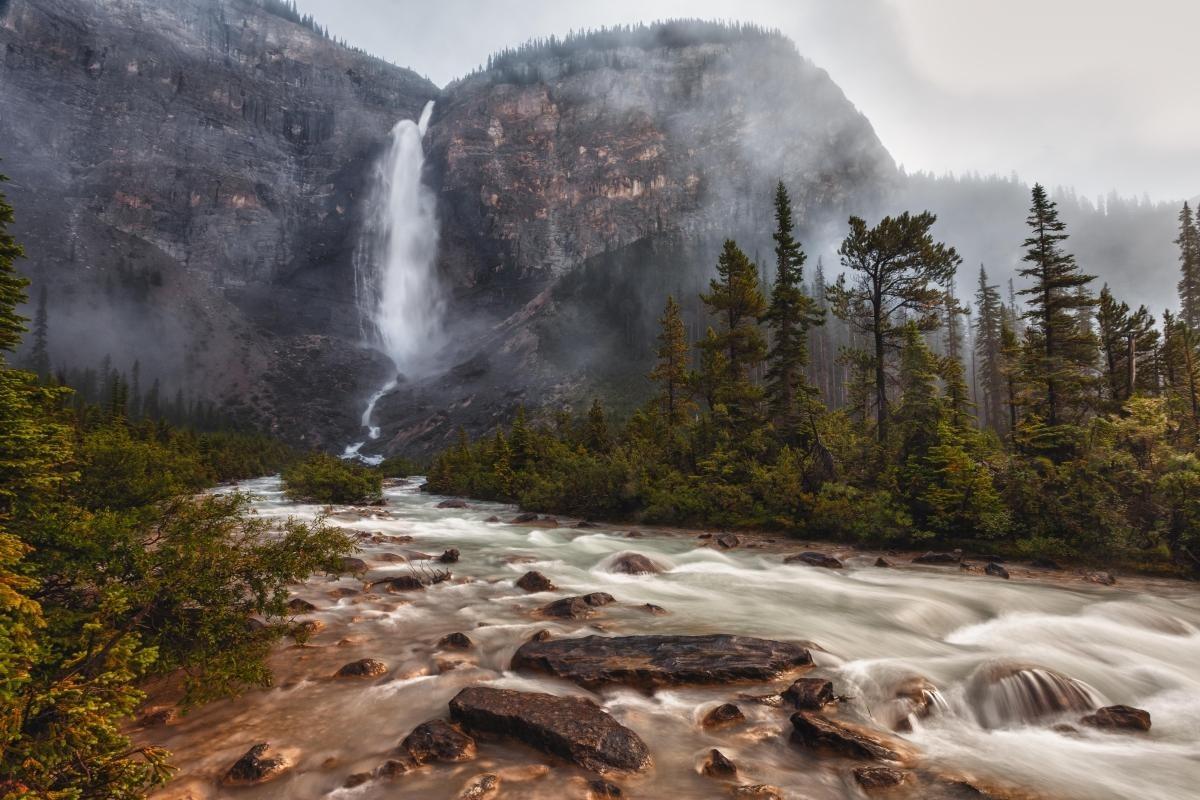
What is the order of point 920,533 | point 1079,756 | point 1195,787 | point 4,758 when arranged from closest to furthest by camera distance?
point 4,758
point 1195,787
point 1079,756
point 920,533

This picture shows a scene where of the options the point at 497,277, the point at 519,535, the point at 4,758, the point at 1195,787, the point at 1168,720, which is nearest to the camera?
the point at 4,758

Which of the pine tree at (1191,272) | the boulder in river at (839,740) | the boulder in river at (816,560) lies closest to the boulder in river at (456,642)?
the boulder in river at (839,740)

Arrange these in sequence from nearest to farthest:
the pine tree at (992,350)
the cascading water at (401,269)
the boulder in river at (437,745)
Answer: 1. the boulder in river at (437,745)
2. the pine tree at (992,350)
3. the cascading water at (401,269)

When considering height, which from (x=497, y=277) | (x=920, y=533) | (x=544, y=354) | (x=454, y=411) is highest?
(x=497, y=277)

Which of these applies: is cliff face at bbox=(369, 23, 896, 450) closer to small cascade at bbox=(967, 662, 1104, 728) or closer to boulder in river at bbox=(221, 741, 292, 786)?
small cascade at bbox=(967, 662, 1104, 728)

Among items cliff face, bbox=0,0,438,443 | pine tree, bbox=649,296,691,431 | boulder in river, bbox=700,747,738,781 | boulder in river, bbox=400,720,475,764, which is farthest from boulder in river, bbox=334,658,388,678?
cliff face, bbox=0,0,438,443

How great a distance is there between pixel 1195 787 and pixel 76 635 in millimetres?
11478

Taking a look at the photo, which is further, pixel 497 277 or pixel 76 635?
pixel 497 277

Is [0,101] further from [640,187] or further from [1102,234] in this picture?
[1102,234]

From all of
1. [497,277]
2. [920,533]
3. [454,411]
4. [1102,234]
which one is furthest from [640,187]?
[1102,234]

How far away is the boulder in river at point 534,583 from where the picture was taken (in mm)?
12812

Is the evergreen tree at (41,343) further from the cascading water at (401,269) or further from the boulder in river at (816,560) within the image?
the boulder in river at (816,560)

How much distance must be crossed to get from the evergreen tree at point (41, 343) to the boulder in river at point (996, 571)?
138 meters

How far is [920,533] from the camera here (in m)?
18.1
